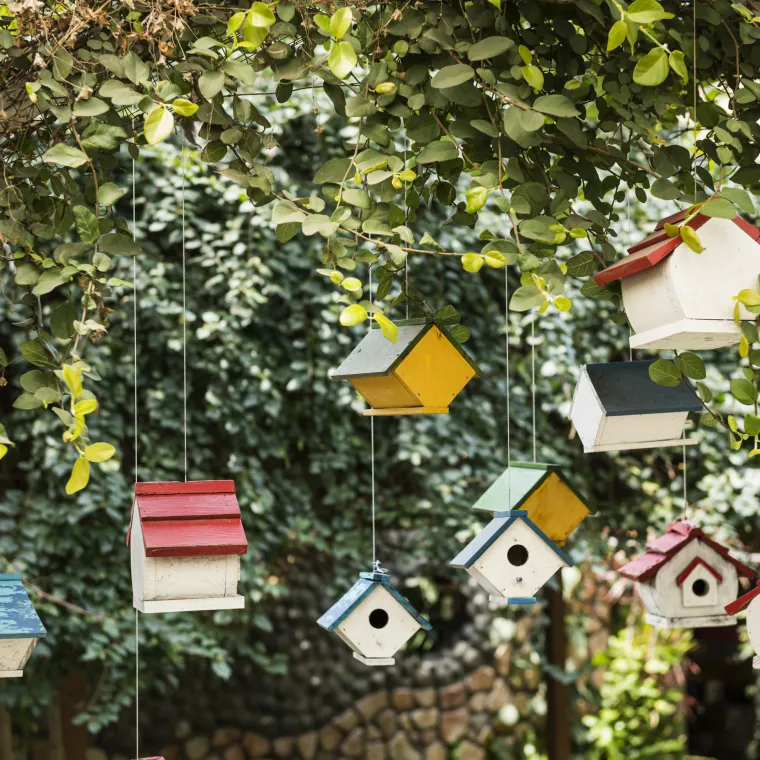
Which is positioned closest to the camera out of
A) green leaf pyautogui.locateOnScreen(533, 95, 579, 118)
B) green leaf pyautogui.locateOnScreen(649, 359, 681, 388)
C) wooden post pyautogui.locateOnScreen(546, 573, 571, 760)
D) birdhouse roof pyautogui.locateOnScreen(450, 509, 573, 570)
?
green leaf pyautogui.locateOnScreen(533, 95, 579, 118)

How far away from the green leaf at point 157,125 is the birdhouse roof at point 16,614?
2.27 ft

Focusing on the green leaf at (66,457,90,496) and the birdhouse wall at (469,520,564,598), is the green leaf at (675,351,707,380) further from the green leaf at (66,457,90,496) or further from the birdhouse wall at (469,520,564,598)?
the green leaf at (66,457,90,496)

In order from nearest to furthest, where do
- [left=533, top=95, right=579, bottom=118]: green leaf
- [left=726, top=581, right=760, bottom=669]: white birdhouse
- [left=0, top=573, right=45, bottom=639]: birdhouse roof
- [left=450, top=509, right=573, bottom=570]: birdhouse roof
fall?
[left=533, top=95, right=579, bottom=118]: green leaf → [left=0, top=573, right=45, bottom=639]: birdhouse roof → [left=726, top=581, right=760, bottom=669]: white birdhouse → [left=450, top=509, right=573, bottom=570]: birdhouse roof

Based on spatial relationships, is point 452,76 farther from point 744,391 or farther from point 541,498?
point 541,498

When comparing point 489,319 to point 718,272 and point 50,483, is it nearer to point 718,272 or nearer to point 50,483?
point 50,483

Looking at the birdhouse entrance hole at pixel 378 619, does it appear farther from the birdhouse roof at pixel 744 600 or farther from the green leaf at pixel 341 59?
the green leaf at pixel 341 59

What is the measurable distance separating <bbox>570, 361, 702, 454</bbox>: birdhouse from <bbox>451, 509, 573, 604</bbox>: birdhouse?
18cm

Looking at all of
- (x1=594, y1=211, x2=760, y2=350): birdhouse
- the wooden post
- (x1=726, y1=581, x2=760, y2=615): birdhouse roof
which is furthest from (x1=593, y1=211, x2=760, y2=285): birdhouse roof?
the wooden post

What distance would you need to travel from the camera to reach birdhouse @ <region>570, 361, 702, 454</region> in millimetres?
1572

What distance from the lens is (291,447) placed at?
3.36m

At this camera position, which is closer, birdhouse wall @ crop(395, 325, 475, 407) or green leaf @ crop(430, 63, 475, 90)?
green leaf @ crop(430, 63, 475, 90)

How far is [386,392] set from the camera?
160 cm

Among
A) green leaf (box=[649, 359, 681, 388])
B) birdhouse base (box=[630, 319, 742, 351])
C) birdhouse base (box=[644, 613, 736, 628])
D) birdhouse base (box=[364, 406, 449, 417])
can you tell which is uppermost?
birdhouse base (box=[630, 319, 742, 351])

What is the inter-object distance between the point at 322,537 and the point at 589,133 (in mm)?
2277
